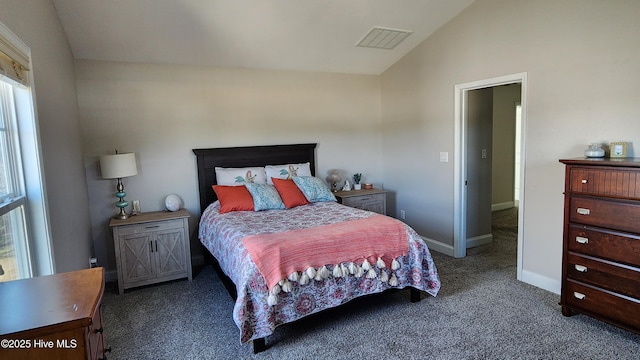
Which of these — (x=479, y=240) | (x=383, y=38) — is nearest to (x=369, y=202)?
(x=479, y=240)

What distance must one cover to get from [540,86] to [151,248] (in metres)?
3.86

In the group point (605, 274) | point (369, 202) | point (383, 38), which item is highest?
point (383, 38)

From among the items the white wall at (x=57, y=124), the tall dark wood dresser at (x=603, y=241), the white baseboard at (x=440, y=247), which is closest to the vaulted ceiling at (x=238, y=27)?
the white wall at (x=57, y=124)

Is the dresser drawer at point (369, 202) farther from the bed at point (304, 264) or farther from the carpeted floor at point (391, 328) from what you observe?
the carpeted floor at point (391, 328)

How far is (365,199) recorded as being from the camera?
15.3 ft

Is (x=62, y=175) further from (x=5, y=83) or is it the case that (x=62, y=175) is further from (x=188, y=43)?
(x=188, y=43)

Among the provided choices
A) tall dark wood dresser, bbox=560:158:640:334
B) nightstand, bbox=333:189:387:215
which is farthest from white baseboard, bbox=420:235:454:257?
tall dark wood dresser, bbox=560:158:640:334

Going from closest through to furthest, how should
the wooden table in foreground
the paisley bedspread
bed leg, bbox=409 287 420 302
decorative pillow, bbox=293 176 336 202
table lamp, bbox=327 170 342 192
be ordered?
the wooden table in foreground, the paisley bedspread, bed leg, bbox=409 287 420 302, decorative pillow, bbox=293 176 336 202, table lamp, bbox=327 170 342 192

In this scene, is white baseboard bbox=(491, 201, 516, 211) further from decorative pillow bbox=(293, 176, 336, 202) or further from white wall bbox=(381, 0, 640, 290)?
decorative pillow bbox=(293, 176, 336, 202)

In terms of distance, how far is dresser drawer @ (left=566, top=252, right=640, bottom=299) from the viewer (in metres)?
2.39

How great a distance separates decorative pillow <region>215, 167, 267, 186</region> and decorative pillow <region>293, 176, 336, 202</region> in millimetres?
413

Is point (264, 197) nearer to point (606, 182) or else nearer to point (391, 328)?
point (391, 328)

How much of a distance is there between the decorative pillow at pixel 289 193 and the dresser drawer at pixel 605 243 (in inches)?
95.3

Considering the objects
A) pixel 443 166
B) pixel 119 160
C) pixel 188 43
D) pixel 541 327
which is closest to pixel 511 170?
pixel 443 166
